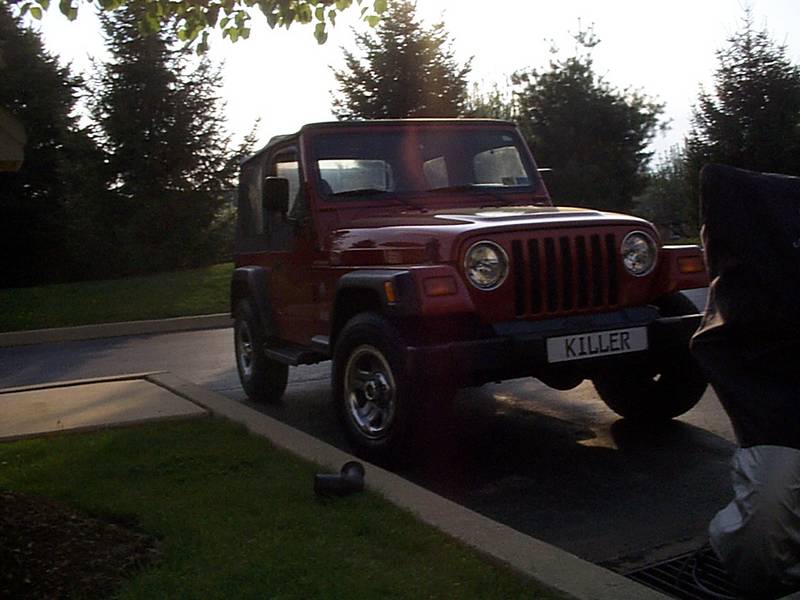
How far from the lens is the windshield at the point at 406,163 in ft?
22.7

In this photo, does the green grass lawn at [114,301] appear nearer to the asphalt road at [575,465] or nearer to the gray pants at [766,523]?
the asphalt road at [575,465]

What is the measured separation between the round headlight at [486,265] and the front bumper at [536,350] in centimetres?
25

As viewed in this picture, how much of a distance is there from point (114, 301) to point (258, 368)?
1050 cm

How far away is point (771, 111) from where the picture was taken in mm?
22938

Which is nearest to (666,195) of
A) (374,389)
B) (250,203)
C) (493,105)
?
(493,105)

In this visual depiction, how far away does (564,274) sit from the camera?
561 cm

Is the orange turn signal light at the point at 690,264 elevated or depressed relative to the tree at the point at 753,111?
depressed

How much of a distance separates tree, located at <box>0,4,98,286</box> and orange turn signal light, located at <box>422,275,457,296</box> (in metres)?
21.7

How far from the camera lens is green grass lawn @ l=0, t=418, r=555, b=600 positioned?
133 inches

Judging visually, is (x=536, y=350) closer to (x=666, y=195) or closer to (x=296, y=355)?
(x=296, y=355)

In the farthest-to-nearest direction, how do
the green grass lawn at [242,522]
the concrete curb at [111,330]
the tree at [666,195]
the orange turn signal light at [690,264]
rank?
the tree at [666,195]
the concrete curb at [111,330]
the orange turn signal light at [690,264]
the green grass lawn at [242,522]

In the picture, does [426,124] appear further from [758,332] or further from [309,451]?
[758,332]

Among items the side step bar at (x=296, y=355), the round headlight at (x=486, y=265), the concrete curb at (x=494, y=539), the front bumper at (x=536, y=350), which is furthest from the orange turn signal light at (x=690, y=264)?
the side step bar at (x=296, y=355)

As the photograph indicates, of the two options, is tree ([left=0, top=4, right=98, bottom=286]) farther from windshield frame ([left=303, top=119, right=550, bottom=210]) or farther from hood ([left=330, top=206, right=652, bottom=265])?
hood ([left=330, top=206, right=652, bottom=265])
